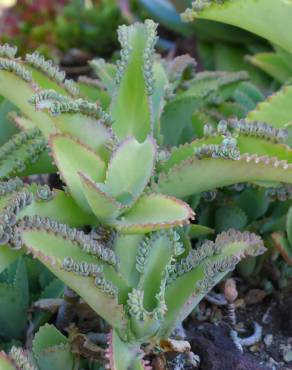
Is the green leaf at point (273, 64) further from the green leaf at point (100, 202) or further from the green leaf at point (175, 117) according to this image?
the green leaf at point (100, 202)

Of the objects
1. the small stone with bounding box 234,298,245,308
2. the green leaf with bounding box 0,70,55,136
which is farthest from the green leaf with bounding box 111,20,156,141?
the small stone with bounding box 234,298,245,308

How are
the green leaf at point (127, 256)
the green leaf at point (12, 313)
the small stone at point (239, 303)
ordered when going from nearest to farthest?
the green leaf at point (127, 256) → the green leaf at point (12, 313) → the small stone at point (239, 303)

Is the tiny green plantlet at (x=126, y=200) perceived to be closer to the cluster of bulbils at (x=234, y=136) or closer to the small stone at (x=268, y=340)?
the cluster of bulbils at (x=234, y=136)

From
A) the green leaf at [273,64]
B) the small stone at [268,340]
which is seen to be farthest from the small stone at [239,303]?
the green leaf at [273,64]

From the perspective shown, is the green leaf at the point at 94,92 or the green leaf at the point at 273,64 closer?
the green leaf at the point at 94,92

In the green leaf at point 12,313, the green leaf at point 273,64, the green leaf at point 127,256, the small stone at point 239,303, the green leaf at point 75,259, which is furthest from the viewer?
the green leaf at point 273,64

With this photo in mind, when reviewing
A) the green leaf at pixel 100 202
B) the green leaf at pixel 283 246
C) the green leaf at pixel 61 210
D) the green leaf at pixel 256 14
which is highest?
the green leaf at pixel 256 14

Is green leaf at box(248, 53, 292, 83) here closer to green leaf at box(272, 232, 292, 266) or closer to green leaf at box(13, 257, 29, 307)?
green leaf at box(272, 232, 292, 266)

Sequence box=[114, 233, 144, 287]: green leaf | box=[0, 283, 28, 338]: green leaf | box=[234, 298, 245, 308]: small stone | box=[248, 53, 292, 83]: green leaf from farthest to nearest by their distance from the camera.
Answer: box=[248, 53, 292, 83]: green leaf → box=[234, 298, 245, 308]: small stone → box=[0, 283, 28, 338]: green leaf → box=[114, 233, 144, 287]: green leaf

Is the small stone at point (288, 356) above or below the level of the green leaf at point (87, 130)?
below
